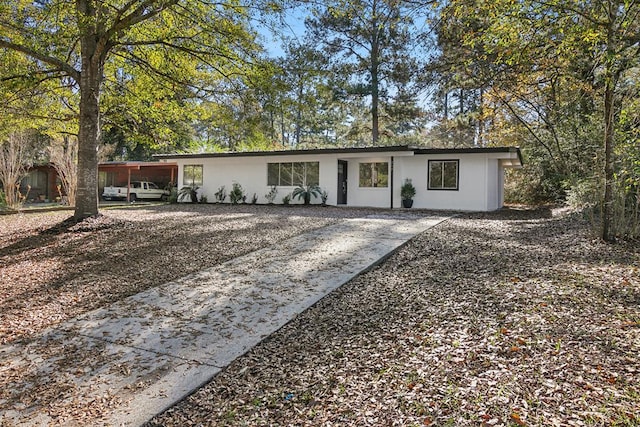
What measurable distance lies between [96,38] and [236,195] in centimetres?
1021

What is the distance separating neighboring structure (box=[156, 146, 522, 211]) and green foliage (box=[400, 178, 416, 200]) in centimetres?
15

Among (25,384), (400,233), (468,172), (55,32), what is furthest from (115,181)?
(25,384)

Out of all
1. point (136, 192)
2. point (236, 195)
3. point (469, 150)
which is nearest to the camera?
point (469, 150)

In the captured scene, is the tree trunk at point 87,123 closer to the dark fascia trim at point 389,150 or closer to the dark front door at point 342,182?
the dark fascia trim at point 389,150

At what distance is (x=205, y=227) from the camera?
9805 millimetres

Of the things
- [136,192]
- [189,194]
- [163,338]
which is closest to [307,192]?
[189,194]

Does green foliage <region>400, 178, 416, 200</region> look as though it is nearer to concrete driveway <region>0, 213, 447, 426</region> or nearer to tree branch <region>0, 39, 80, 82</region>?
concrete driveway <region>0, 213, 447, 426</region>

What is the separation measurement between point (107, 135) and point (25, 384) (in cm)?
2994

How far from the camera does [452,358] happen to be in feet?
9.95

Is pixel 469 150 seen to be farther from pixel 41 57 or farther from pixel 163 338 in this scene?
pixel 163 338

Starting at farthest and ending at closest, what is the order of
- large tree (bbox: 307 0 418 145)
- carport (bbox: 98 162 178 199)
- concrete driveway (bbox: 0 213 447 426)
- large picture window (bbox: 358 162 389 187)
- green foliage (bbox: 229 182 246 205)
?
1. carport (bbox: 98 162 178 199)
2. large tree (bbox: 307 0 418 145)
3. green foliage (bbox: 229 182 246 205)
4. large picture window (bbox: 358 162 389 187)
5. concrete driveway (bbox: 0 213 447 426)

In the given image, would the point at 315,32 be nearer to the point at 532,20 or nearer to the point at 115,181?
the point at 115,181

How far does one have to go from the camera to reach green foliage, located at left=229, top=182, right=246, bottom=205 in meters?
18.8

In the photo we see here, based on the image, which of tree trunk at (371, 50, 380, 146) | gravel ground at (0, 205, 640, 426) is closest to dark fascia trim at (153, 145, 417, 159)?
tree trunk at (371, 50, 380, 146)
